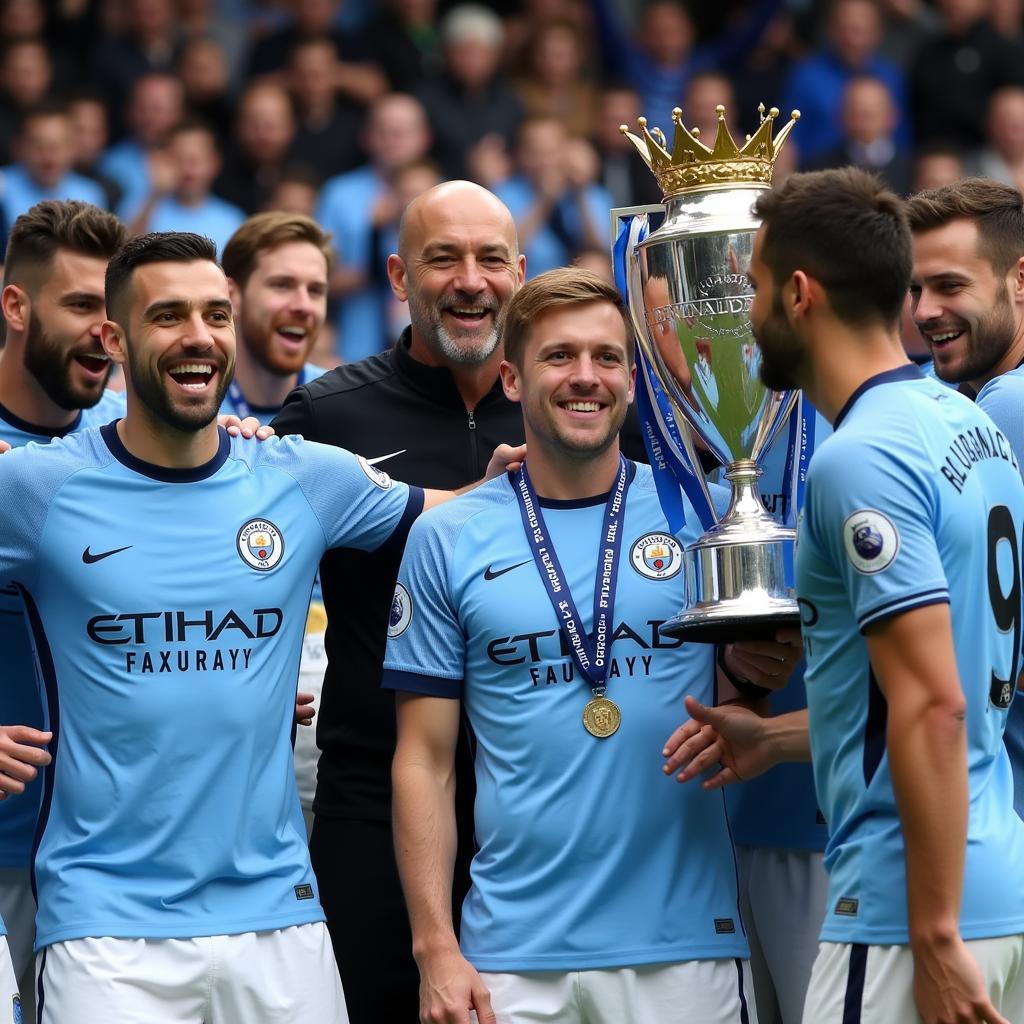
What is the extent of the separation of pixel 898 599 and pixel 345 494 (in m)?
1.77

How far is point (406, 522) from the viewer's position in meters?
4.82

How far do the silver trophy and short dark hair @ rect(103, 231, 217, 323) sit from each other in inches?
43.1

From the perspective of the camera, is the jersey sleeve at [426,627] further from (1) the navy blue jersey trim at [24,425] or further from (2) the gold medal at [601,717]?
(1) the navy blue jersey trim at [24,425]

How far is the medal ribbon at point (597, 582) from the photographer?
4410 mm

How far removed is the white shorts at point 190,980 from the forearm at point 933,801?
160cm

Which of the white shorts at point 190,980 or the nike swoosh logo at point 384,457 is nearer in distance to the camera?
the white shorts at point 190,980

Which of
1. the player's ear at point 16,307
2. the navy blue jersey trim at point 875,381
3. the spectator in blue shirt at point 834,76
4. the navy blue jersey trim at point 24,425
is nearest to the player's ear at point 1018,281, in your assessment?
the navy blue jersey trim at point 875,381

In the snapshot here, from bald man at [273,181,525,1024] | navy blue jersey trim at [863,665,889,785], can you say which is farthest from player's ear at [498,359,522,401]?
navy blue jersey trim at [863,665,889,785]

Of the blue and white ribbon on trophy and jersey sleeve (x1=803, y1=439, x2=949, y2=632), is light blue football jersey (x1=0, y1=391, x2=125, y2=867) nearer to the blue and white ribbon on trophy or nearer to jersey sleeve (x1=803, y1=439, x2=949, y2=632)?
the blue and white ribbon on trophy

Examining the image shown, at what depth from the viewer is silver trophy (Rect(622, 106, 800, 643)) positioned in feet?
13.7

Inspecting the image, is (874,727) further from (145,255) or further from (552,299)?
(145,255)

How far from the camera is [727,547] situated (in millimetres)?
4188

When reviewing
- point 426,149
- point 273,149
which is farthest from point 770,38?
point 273,149

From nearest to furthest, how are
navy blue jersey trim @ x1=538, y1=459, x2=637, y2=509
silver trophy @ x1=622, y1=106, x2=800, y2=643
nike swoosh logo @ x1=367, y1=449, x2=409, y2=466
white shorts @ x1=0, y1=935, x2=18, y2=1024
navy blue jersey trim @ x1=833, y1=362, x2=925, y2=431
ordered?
navy blue jersey trim @ x1=833, y1=362, x2=925, y2=431 < silver trophy @ x1=622, y1=106, x2=800, y2=643 < white shorts @ x1=0, y1=935, x2=18, y2=1024 < navy blue jersey trim @ x1=538, y1=459, x2=637, y2=509 < nike swoosh logo @ x1=367, y1=449, x2=409, y2=466
